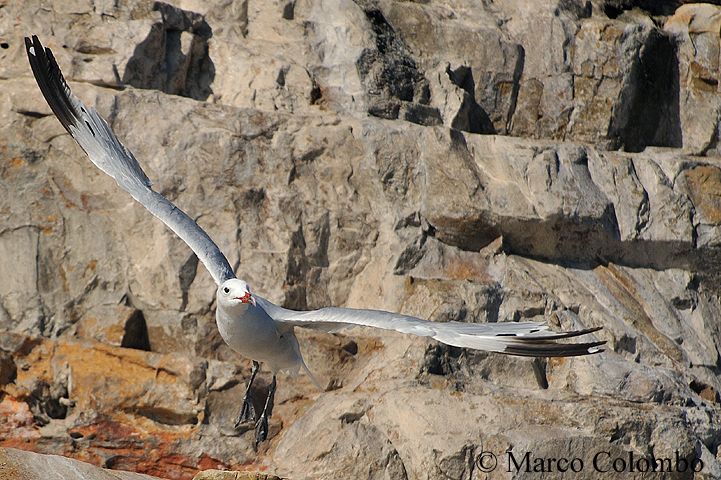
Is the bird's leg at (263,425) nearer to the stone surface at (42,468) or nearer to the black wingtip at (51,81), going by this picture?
the stone surface at (42,468)

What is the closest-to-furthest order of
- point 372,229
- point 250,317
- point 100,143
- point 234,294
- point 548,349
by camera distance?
point 548,349 < point 234,294 < point 250,317 < point 100,143 < point 372,229

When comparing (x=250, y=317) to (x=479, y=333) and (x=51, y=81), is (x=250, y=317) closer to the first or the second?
(x=479, y=333)

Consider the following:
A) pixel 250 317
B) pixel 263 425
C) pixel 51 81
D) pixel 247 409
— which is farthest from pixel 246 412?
pixel 51 81

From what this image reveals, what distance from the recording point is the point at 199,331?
903 centimetres

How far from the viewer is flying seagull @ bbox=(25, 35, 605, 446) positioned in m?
7.06

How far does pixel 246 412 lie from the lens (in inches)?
334

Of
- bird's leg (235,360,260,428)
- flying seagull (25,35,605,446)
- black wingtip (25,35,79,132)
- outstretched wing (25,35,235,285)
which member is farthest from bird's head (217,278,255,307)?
black wingtip (25,35,79,132)

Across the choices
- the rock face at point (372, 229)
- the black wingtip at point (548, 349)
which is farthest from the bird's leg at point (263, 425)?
the black wingtip at point (548, 349)

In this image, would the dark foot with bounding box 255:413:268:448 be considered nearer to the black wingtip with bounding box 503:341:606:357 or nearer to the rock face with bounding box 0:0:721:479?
the rock face with bounding box 0:0:721:479

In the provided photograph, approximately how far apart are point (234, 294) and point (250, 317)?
293mm

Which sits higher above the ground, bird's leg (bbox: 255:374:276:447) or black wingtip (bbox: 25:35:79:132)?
black wingtip (bbox: 25:35:79:132)

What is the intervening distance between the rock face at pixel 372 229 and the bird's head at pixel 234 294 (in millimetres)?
1075

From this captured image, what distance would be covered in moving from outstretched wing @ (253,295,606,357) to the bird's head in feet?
1.54

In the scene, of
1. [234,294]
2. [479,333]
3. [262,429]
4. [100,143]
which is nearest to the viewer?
[479,333]
